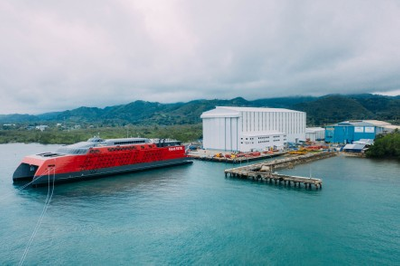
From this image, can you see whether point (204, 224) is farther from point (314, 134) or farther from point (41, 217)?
point (314, 134)

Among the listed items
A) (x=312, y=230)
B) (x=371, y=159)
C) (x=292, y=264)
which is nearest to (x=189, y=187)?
(x=312, y=230)

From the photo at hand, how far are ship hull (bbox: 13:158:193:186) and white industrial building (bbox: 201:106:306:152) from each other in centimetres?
1313

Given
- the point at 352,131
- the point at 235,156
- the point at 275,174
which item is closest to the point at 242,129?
the point at 235,156

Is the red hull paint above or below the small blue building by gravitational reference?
below

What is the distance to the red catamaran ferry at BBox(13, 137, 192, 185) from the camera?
87.1 ft

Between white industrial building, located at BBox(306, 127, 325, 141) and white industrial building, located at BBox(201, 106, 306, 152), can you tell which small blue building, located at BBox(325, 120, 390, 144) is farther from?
white industrial building, located at BBox(201, 106, 306, 152)

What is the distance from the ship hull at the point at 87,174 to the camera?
2570cm

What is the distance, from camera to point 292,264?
12.5 metres

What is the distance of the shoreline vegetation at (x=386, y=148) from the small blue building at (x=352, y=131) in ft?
34.4

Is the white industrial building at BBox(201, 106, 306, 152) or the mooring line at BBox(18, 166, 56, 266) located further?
the white industrial building at BBox(201, 106, 306, 152)

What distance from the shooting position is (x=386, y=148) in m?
41.3

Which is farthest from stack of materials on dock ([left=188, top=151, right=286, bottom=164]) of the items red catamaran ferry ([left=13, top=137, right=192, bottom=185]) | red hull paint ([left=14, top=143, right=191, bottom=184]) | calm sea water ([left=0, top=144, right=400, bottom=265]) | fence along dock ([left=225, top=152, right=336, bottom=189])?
calm sea water ([left=0, top=144, right=400, bottom=265])

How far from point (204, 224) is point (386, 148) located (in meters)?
37.8

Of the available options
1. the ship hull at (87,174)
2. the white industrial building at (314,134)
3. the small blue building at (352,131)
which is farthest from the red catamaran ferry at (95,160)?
the white industrial building at (314,134)
